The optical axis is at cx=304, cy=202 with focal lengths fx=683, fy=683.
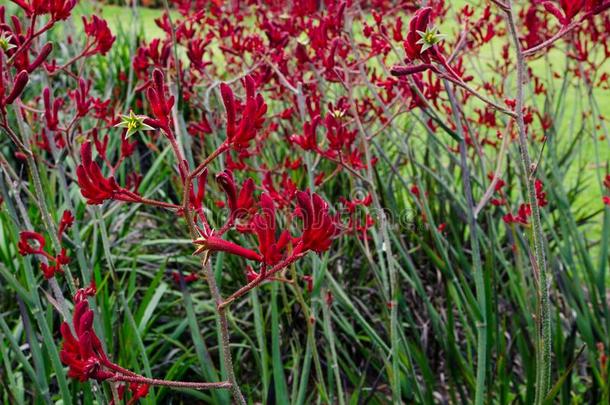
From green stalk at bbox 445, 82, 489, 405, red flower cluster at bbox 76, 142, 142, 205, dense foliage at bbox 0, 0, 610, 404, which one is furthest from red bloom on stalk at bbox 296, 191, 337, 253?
green stalk at bbox 445, 82, 489, 405

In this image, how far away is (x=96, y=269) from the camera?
91.7 inches

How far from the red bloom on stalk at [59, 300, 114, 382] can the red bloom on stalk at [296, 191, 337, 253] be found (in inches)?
11.9

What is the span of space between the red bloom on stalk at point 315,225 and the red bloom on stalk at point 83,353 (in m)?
0.30

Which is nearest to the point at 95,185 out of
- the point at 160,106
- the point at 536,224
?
the point at 160,106

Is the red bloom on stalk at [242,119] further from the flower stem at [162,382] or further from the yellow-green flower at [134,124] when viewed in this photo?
the flower stem at [162,382]

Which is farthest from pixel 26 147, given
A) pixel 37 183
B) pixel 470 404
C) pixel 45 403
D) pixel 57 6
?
pixel 470 404

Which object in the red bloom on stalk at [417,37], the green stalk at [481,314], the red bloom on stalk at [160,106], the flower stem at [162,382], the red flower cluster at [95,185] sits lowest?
the green stalk at [481,314]

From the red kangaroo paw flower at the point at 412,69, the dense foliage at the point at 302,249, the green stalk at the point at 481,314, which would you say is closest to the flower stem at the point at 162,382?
the dense foliage at the point at 302,249

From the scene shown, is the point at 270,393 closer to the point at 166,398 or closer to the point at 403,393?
the point at 403,393

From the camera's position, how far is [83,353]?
34.9 inches

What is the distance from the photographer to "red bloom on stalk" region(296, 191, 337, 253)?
2.88ft

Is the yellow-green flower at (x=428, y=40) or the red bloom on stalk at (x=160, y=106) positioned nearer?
the red bloom on stalk at (x=160, y=106)

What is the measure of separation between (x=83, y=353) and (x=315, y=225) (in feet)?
1.13

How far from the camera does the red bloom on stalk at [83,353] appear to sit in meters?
0.88
